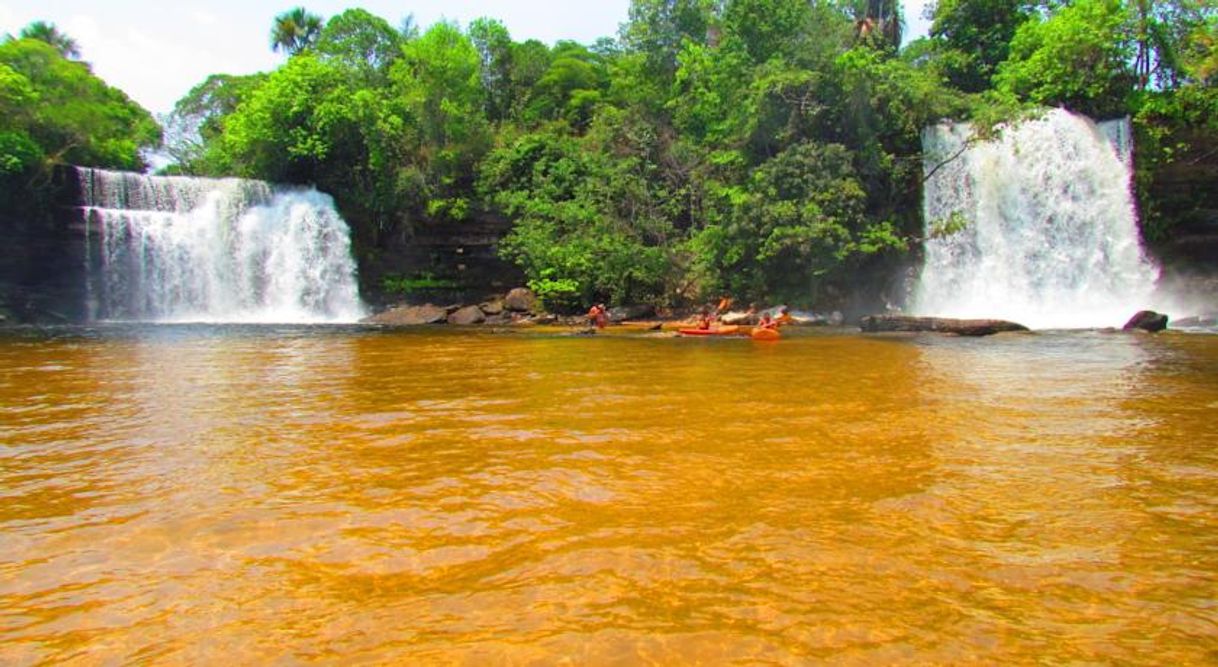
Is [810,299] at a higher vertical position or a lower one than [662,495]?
higher

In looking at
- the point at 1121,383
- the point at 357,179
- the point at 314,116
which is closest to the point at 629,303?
the point at 357,179

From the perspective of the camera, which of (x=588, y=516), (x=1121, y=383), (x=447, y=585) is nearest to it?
(x=447, y=585)

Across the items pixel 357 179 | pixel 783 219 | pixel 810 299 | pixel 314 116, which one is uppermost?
pixel 314 116

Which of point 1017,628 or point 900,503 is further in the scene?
point 900,503

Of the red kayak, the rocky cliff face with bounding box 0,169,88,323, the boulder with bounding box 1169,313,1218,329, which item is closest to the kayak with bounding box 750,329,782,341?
the red kayak

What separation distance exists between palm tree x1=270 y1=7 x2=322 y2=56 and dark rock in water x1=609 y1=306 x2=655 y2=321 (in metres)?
34.8

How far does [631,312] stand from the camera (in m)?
26.7

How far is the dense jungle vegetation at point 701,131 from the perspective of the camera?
2453 centimetres

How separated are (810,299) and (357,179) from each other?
66.1ft

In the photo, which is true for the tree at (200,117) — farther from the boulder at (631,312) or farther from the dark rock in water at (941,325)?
the dark rock in water at (941,325)

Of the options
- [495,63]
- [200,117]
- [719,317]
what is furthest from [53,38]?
[719,317]

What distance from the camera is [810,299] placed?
25016 millimetres

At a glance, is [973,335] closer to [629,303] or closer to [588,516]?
[629,303]

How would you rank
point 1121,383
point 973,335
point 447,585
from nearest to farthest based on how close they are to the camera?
point 447,585 < point 1121,383 < point 973,335
